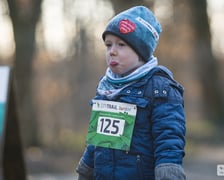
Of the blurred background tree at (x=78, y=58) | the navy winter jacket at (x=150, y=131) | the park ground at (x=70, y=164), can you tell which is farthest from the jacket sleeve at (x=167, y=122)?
the blurred background tree at (x=78, y=58)

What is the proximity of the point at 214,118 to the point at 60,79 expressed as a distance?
1928cm

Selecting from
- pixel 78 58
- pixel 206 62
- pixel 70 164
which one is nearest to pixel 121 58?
pixel 70 164

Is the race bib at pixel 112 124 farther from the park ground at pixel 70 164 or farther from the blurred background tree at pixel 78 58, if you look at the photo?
the blurred background tree at pixel 78 58

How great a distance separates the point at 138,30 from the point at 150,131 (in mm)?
534

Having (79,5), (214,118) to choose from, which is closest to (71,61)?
(79,5)

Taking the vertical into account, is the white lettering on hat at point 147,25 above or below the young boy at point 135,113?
above

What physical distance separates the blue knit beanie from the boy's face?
3cm

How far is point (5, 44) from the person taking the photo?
2783 cm

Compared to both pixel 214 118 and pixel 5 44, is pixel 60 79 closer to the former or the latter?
pixel 5 44

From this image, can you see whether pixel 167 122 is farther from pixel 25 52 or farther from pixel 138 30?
pixel 25 52

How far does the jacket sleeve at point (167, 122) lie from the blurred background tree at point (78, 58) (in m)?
13.7

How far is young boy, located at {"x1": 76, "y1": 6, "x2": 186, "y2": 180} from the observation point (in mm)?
3221

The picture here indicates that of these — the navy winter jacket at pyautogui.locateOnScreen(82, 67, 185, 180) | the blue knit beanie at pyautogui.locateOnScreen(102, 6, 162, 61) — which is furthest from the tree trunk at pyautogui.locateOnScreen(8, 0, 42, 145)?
the navy winter jacket at pyautogui.locateOnScreen(82, 67, 185, 180)

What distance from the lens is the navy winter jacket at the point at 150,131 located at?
321 centimetres
